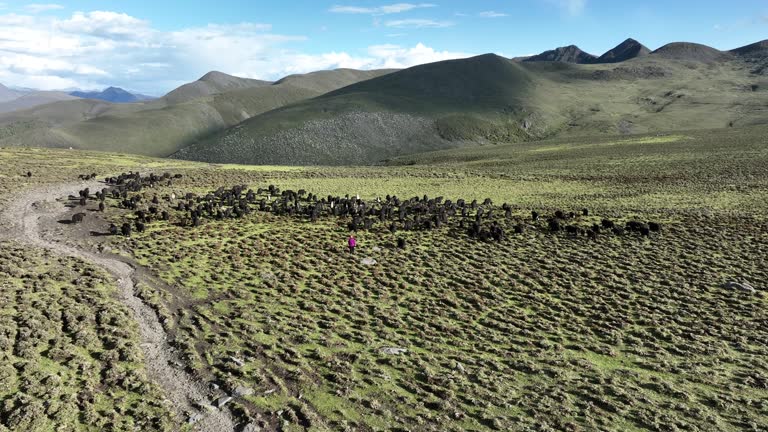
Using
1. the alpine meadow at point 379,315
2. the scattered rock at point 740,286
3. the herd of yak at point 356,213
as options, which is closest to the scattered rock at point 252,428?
the alpine meadow at point 379,315

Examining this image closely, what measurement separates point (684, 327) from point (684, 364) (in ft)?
14.8

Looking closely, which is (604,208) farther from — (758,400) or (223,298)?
(223,298)

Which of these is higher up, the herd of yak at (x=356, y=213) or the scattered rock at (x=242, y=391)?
the herd of yak at (x=356, y=213)

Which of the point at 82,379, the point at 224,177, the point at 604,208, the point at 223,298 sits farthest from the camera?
the point at 224,177

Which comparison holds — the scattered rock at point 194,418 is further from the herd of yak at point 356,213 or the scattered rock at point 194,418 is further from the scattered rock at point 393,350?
the herd of yak at point 356,213

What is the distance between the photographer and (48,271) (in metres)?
28.5

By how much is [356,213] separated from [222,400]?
35.5m

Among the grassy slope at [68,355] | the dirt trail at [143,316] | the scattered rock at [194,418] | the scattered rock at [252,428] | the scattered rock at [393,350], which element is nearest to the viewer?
the grassy slope at [68,355]

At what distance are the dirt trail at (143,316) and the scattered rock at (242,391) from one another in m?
0.96

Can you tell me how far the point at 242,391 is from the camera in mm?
16812

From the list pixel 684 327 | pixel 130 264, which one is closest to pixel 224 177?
pixel 130 264

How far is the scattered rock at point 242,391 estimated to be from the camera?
16.7 meters

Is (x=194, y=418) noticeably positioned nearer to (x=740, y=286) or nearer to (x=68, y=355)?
(x=68, y=355)

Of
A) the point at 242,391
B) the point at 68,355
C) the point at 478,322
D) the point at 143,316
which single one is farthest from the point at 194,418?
the point at 478,322
